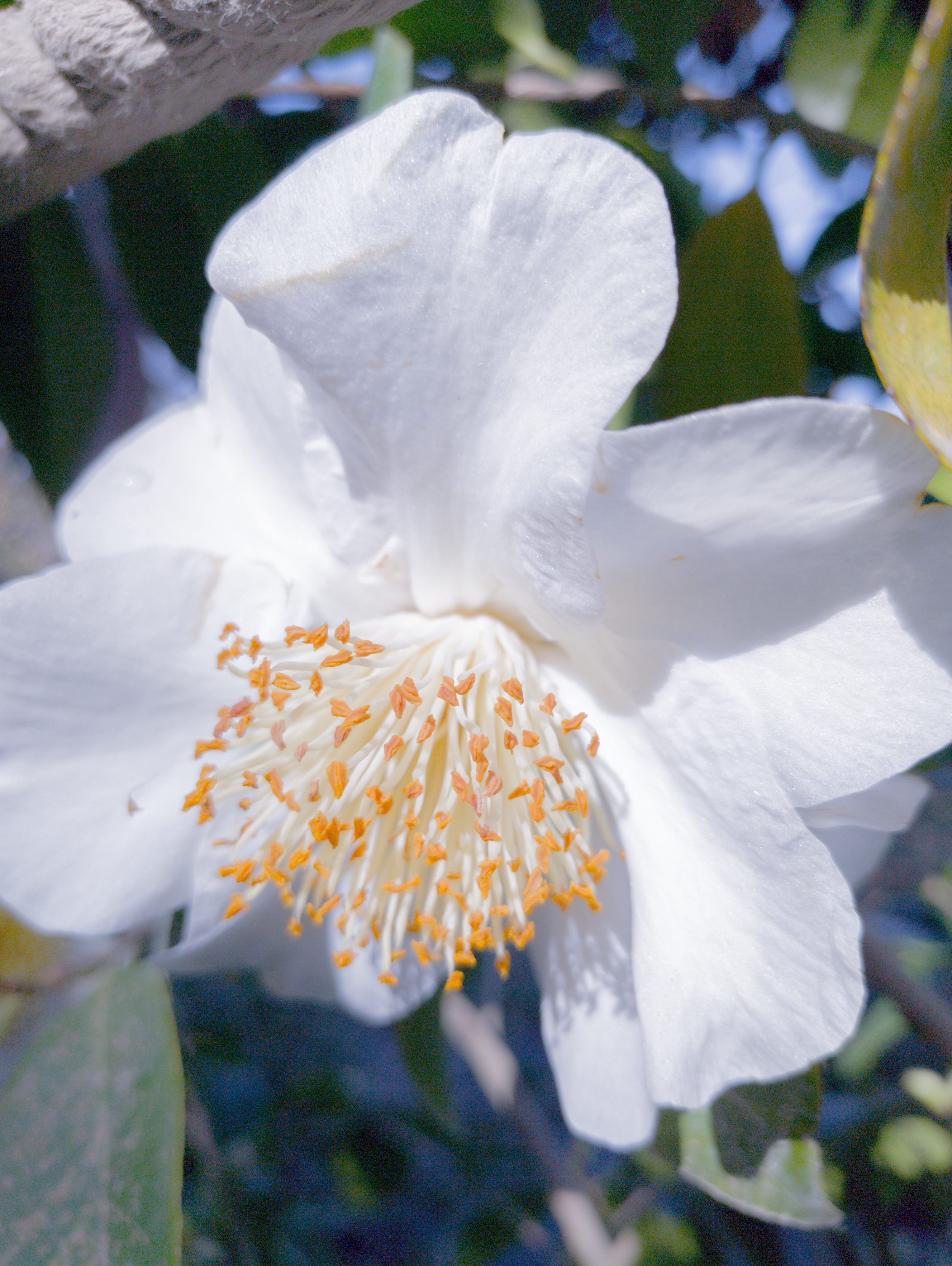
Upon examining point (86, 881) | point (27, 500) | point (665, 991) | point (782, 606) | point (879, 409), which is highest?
point (879, 409)

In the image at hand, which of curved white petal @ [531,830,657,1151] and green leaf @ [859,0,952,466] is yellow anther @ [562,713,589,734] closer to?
curved white petal @ [531,830,657,1151]

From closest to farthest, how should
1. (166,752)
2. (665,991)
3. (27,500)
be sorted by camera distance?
(665,991) < (166,752) < (27,500)

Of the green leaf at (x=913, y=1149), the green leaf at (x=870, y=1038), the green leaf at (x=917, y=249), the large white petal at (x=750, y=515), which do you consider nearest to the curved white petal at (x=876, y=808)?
the large white petal at (x=750, y=515)

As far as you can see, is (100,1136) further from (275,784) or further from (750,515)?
(750,515)

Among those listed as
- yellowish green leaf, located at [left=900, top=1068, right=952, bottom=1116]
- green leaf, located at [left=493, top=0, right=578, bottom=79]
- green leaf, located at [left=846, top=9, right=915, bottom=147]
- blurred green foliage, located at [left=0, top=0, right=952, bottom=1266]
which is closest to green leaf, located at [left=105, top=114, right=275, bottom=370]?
blurred green foliage, located at [left=0, top=0, right=952, bottom=1266]

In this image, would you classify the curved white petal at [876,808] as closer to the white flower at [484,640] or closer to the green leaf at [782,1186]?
the white flower at [484,640]

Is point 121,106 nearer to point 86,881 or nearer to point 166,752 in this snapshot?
point 166,752

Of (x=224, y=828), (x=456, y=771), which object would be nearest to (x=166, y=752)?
(x=224, y=828)
